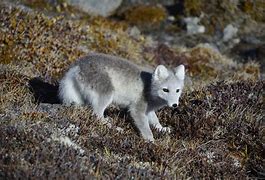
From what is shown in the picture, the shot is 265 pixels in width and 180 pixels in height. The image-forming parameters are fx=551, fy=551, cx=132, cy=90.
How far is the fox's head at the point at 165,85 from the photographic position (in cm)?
828

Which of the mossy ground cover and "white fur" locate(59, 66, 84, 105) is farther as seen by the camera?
"white fur" locate(59, 66, 84, 105)

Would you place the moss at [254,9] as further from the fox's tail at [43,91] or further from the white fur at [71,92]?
the white fur at [71,92]

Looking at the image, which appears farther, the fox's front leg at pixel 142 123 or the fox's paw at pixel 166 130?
the fox's paw at pixel 166 130

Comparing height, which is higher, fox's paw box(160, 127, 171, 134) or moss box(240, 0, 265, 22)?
fox's paw box(160, 127, 171, 134)

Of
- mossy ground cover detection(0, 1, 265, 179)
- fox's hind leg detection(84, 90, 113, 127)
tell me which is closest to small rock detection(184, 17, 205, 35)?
mossy ground cover detection(0, 1, 265, 179)

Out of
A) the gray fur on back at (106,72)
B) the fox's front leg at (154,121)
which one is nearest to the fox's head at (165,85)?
the gray fur on back at (106,72)

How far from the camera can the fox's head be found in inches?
326

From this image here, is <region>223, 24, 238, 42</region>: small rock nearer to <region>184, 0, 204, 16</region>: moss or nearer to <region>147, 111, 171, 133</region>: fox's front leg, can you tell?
<region>184, 0, 204, 16</region>: moss

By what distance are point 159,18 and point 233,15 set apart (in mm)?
2407

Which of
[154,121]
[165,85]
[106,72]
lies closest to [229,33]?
[154,121]

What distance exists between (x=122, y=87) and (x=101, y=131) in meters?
1.20

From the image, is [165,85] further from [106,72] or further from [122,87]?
[106,72]

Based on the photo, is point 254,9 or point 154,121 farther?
point 254,9

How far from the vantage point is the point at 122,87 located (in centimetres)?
845
